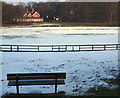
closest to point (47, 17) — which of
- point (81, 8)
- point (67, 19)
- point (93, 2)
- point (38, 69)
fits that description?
point (67, 19)

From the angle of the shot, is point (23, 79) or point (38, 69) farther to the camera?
point (38, 69)

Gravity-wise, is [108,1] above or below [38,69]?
above

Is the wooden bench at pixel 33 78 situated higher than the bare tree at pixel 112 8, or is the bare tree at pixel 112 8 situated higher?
the bare tree at pixel 112 8

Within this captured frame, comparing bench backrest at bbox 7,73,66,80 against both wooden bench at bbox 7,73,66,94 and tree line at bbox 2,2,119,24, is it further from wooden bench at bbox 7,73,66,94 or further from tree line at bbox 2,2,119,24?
tree line at bbox 2,2,119,24

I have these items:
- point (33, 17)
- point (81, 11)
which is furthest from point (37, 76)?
point (81, 11)

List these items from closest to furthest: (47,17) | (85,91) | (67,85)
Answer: (85,91) → (67,85) → (47,17)

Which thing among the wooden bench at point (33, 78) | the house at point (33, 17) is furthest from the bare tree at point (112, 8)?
the wooden bench at point (33, 78)

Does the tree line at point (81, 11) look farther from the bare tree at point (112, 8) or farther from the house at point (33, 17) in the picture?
the house at point (33, 17)

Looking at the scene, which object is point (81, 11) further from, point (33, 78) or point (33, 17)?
point (33, 78)

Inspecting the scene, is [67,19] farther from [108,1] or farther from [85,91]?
[85,91]

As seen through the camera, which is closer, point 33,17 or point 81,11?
point 33,17

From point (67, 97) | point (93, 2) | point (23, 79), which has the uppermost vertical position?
point (93, 2)

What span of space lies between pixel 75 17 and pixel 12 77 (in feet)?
239

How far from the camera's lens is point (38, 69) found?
35.0 ft
